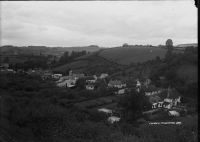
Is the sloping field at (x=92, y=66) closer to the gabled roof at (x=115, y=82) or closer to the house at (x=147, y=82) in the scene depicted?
the gabled roof at (x=115, y=82)

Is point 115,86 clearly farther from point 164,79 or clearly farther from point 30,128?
point 30,128

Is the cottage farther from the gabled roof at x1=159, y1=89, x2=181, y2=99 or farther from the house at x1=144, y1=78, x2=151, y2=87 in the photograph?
the gabled roof at x1=159, y1=89, x2=181, y2=99

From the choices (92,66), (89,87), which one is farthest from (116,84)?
(92,66)

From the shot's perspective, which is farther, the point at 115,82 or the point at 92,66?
the point at 92,66

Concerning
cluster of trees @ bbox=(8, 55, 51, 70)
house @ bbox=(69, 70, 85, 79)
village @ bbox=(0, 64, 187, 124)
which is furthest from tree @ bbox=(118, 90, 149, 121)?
cluster of trees @ bbox=(8, 55, 51, 70)

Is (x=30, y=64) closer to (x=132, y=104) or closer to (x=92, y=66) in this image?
(x=92, y=66)

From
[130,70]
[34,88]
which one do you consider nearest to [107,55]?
[130,70]

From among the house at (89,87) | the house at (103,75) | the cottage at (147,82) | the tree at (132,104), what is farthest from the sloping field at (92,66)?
the tree at (132,104)

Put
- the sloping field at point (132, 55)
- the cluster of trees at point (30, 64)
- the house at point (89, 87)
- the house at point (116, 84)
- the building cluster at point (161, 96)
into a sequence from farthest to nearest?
the sloping field at point (132, 55)
the cluster of trees at point (30, 64)
the house at point (116, 84)
the house at point (89, 87)
the building cluster at point (161, 96)
